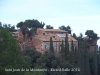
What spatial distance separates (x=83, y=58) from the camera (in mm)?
20672

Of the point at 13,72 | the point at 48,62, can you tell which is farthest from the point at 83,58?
Result: the point at 13,72

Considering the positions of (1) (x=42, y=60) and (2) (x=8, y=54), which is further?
(1) (x=42, y=60)

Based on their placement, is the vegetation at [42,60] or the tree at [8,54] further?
the vegetation at [42,60]

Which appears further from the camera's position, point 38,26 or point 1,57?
point 38,26

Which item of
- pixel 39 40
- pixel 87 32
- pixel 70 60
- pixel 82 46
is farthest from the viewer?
pixel 87 32

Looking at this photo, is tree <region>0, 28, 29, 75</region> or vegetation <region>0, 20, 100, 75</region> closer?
tree <region>0, 28, 29, 75</region>

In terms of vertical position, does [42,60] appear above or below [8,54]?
below

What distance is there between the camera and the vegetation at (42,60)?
706 cm

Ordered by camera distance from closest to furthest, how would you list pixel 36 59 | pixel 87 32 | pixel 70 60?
pixel 36 59 → pixel 70 60 → pixel 87 32

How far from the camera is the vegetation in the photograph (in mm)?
7059

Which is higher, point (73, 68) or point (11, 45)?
point (11, 45)

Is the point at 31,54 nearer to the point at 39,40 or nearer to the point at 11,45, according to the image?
the point at 39,40

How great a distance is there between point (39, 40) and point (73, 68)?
768cm

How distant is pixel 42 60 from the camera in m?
16.7
